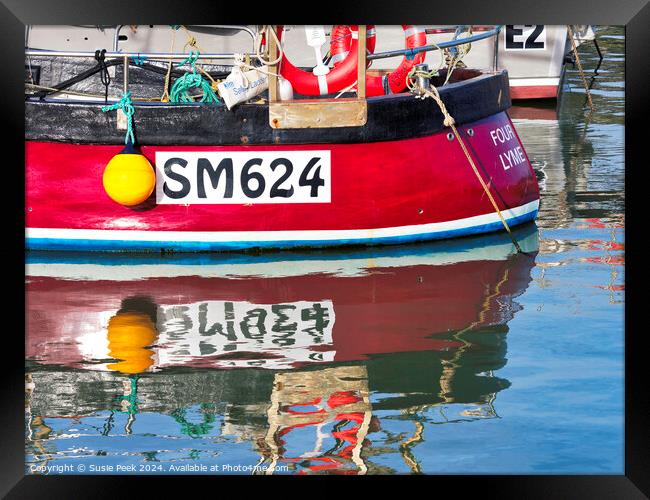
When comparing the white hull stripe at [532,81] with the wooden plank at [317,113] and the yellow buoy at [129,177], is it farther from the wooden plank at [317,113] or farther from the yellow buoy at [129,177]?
the yellow buoy at [129,177]

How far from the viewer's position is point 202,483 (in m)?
5.02

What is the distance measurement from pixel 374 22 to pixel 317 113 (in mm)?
4126

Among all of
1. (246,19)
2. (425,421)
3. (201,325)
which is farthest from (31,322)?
(246,19)

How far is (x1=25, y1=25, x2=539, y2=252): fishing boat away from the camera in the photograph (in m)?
9.38

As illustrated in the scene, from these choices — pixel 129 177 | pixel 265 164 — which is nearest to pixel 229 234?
pixel 265 164

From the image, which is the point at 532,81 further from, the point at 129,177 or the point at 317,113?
the point at 129,177

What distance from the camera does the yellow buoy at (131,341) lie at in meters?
7.12

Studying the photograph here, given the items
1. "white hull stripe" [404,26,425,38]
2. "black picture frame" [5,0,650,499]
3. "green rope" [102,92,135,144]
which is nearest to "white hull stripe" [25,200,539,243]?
"green rope" [102,92,135,144]

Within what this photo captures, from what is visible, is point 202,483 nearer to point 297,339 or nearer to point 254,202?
point 297,339

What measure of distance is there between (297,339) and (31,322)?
1711 mm

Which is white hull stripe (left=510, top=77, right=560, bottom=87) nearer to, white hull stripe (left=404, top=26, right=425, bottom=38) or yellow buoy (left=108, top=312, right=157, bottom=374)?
white hull stripe (left=404, top=26, right=425, bottom=38)

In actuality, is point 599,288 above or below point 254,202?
below

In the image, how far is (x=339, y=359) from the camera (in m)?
7.14

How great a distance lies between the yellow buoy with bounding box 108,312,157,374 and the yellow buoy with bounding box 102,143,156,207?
1361mm
